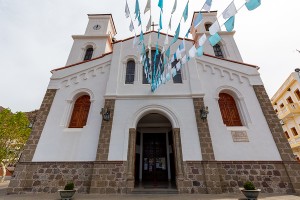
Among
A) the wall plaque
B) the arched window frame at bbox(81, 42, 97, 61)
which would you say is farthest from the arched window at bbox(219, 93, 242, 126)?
the arched window frame at bbox(81, 42, 97, 61)

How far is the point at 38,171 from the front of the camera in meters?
7.19

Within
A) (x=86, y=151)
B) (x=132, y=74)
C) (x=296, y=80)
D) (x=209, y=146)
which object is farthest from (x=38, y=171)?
(x=296, y=80)

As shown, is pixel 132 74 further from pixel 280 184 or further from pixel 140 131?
pixel 280 184

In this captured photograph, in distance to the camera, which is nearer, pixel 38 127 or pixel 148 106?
pixel 38 127

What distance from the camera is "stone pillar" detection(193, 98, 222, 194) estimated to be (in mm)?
6512

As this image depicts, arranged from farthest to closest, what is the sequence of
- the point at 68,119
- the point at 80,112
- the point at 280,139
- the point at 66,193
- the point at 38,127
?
1. the point at 80,112
2. the point at 68,119
3. the point at 38,127
4. the point at 280,139
5. the point at 66,193

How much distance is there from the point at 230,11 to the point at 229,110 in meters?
6.20

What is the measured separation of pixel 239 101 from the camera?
8.72m

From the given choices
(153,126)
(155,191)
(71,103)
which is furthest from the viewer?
(153,126)

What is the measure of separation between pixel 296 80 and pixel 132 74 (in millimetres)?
20086

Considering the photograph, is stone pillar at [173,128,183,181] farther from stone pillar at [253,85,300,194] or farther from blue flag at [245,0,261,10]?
blue flag at [245,0,261,10]

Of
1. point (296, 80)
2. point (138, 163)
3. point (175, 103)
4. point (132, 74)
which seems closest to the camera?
point (175, 103)

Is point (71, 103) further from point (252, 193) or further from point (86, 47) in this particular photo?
point (252, 193)

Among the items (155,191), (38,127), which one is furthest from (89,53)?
(155,191)
